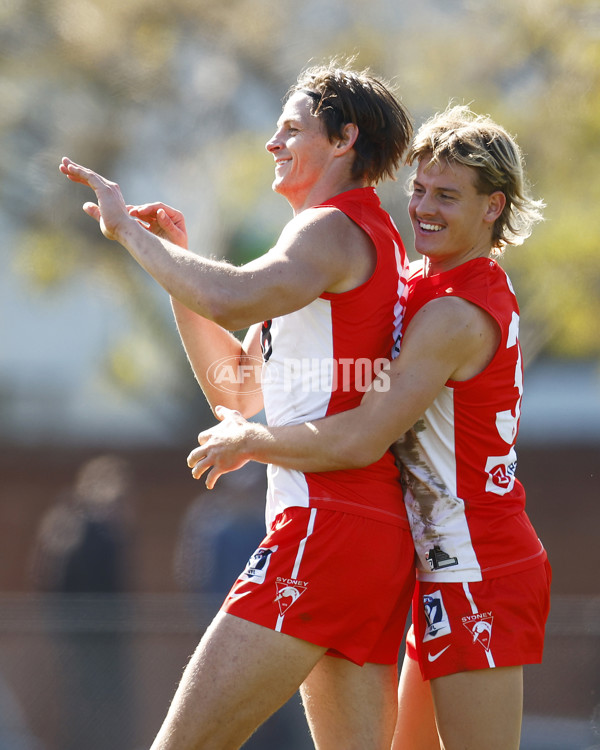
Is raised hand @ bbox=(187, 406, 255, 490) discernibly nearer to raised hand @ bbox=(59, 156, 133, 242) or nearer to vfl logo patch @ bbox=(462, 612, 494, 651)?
raised hand @ bbox=(59, 156, 133, 242)

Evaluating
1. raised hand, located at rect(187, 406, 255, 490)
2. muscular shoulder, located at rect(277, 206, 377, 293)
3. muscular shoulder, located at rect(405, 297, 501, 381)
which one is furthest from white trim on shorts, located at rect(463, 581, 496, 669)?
muscular shoulder, located at rect(277, 206, 377, 293)

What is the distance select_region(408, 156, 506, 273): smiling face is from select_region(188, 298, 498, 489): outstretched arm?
24cm

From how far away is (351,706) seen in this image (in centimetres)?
214

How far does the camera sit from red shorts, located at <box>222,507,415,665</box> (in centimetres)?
203

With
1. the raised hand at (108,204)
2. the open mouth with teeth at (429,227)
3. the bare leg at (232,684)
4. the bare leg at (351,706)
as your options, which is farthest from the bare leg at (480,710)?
the raised hand at (108,204)

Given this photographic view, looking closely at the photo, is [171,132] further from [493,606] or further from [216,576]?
[493,606]

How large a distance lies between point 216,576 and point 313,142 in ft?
10.7

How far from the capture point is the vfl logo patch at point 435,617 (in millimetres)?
2152

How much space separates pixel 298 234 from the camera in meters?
2.11

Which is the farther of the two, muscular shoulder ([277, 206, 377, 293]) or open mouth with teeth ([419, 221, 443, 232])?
open mouth with teeth ([419, 221, 443, 232])

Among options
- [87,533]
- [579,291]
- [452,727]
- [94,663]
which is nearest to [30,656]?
[94,663]

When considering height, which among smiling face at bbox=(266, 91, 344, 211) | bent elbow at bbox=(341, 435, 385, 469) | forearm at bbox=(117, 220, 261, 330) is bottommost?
bent elbow at bbox=(341, 435, 385, 469)

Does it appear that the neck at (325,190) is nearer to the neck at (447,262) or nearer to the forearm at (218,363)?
the neck at (447,262)

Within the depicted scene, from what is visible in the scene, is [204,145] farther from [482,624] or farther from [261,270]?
[482,624]
